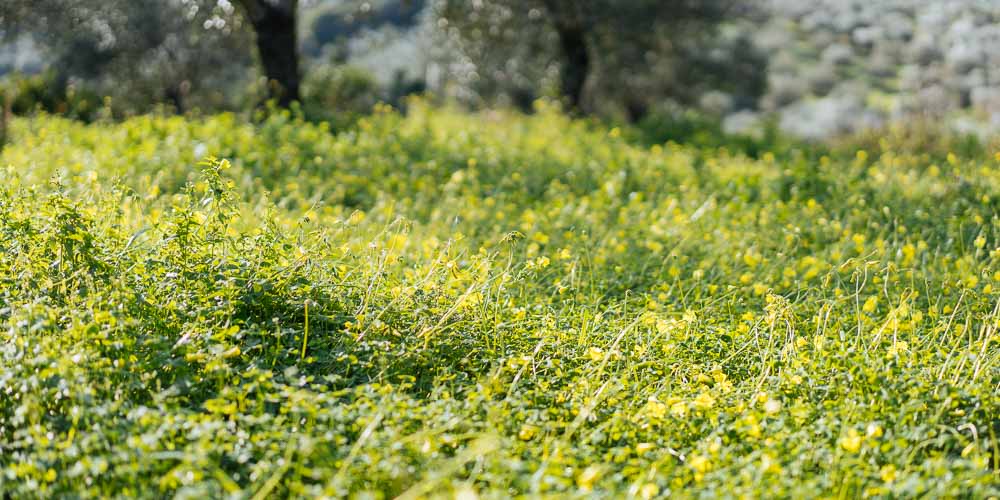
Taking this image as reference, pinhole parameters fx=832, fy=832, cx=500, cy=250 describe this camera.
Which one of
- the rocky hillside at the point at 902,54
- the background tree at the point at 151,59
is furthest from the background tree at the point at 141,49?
the rocky hillside at the point at 902,54

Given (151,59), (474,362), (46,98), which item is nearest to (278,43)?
(46,98)

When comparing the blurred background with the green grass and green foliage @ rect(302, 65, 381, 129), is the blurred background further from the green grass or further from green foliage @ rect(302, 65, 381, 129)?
the green grass

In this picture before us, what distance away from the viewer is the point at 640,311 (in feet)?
13.0

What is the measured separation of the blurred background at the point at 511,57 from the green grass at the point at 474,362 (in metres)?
5.41

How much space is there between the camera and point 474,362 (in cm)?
344

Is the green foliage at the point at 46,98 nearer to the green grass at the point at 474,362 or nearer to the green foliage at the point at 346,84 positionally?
the green foliage at the point at 346,84

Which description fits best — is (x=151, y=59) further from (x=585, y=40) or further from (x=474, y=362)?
(x=474, y=362)

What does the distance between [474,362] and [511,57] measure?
11.4 m

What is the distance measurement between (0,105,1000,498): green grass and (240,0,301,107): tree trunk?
15.1 ft

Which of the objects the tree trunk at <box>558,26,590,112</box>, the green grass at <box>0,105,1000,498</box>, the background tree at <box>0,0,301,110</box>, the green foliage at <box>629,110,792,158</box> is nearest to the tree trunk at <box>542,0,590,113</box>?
the tree trunk at <box>558,26,590,112</box>

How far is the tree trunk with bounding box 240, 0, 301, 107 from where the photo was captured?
30.9 feet

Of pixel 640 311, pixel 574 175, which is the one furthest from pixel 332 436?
pixel 574 175

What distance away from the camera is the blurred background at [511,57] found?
11.0 metres

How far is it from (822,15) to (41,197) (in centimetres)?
2143
